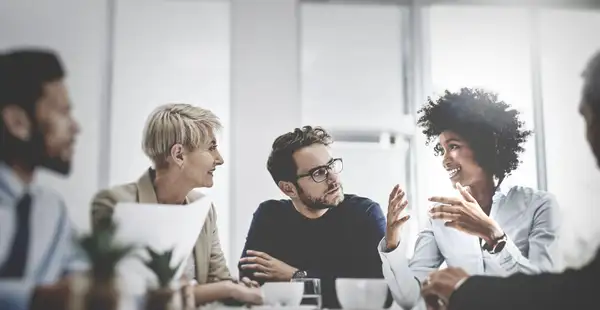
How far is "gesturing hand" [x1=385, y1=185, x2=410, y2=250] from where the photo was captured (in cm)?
227

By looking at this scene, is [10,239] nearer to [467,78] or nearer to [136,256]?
[136,256]

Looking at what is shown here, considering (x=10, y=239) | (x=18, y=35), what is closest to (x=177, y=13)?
(x=18, y=35)

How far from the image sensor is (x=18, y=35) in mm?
2184

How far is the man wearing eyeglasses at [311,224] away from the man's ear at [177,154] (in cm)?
28

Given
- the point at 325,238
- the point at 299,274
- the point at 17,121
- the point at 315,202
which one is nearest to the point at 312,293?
the point at 299,274

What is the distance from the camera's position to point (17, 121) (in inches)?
81.3

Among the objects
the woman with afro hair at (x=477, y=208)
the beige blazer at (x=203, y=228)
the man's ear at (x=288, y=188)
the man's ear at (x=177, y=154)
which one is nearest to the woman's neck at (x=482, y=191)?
the woman with afro hair at (x=477, y=208)

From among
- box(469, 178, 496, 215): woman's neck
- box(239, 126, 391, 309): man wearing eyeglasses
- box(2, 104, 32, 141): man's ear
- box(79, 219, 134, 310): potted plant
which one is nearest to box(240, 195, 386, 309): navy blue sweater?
box(239, 126, 391, 309): man wearing eyeglasses

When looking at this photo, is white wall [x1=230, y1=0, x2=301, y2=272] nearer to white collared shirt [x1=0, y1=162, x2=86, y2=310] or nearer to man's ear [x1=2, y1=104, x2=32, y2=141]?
white collared shirt [x1=0, y1=162, x2=86, y2=310]

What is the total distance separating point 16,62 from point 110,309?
825 mm

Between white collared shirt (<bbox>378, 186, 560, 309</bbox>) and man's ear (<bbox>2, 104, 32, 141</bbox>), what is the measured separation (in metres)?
1.13

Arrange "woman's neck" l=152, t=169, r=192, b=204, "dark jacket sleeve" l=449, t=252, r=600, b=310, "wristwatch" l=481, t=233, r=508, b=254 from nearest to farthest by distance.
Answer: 1. "dark jacket sleeve" l=449, t=252, r=600, b=310
2. "woman's neck" l=152, t=169, r=192, b=204
3. "wristwatch" l=481, t=233, r=508, b=254

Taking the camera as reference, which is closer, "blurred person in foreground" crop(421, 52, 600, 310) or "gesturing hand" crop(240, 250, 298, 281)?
"blurred person in foreground" crop(421, 52, 600, 310)

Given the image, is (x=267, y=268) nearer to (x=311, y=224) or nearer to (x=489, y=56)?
(x=311, y=224)
